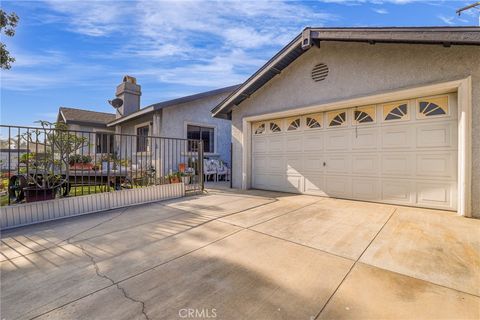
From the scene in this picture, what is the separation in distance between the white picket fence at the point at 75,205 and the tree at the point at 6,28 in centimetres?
663

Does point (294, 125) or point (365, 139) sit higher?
point (294, 125)

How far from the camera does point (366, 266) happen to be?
2580 mm

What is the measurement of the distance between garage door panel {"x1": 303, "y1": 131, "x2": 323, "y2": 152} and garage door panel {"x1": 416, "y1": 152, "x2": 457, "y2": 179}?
243 cm

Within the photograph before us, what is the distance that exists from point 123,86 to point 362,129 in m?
13.5

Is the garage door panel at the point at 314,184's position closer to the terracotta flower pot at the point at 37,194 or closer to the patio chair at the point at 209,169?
the patio chair at the point at 209,169

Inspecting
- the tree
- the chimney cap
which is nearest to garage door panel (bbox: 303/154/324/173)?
the tree

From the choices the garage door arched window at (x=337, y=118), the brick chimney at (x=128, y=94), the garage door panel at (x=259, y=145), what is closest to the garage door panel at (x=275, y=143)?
the garage door panel at (x=259, y=145)

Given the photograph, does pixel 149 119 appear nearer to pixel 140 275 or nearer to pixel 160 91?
pixel 160 91

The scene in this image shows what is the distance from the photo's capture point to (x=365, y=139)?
5969 millimetres

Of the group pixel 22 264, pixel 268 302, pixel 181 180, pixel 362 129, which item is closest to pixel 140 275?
pixel 268 302

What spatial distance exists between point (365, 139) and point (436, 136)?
144 centimetres

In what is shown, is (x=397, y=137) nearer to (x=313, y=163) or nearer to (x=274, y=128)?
(x=313, y=163)

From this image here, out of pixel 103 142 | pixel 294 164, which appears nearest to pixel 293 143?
pixel 294 164

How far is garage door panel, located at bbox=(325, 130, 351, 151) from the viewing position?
628cm
